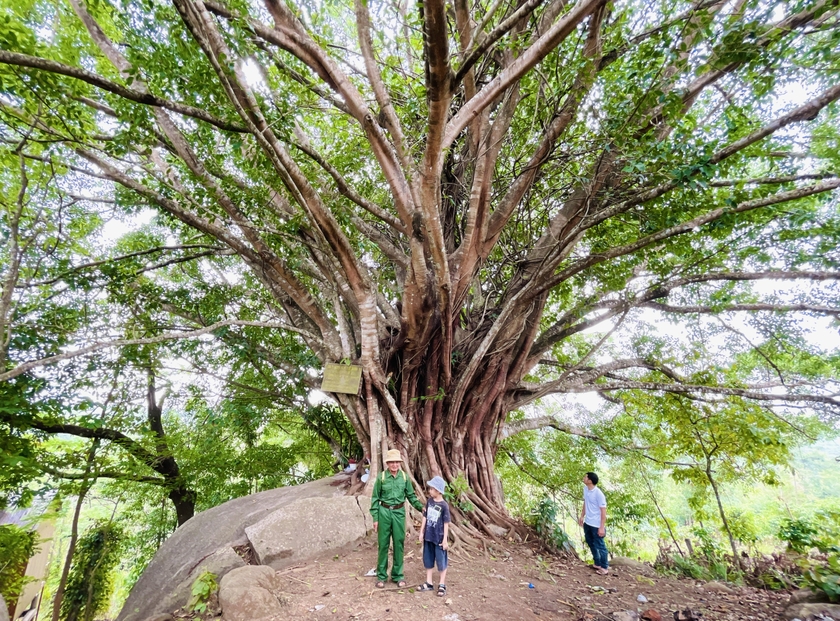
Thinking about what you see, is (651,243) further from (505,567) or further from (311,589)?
(311,589)

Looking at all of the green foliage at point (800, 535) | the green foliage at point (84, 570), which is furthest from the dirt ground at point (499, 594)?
the green foliage at point (84, 570)

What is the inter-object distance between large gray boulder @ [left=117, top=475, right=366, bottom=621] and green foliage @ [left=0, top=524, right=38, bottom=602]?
264 cm

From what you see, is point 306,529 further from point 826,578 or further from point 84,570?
point 84,570

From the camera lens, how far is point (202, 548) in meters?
4.00

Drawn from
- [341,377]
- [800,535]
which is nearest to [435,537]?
[341,377]

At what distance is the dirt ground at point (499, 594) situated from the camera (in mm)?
2664

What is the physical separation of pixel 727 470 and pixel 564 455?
378 centimetres

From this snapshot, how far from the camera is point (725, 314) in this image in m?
5.48

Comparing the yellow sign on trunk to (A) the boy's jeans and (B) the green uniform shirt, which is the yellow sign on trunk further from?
(A) the boy's jeans

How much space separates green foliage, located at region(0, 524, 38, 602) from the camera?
18.9 ft

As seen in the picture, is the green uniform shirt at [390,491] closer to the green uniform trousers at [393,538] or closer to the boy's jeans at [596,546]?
the green uniform trousers at [393,538]

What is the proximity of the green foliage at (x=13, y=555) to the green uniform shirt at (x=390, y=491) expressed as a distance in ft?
18.2

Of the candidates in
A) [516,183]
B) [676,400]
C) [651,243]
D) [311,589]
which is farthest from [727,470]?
[311,589]

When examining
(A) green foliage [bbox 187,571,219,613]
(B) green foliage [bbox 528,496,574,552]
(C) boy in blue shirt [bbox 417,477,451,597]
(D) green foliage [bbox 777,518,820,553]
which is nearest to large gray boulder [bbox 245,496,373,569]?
(A) green foliage [bbox 187,571,219,613]
